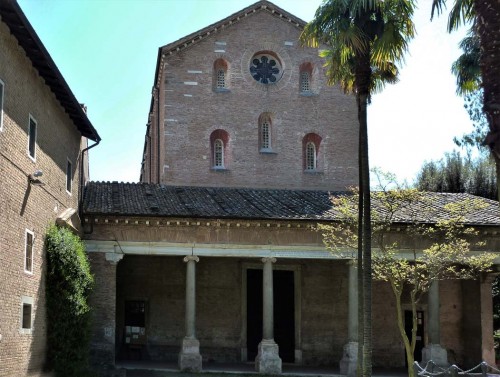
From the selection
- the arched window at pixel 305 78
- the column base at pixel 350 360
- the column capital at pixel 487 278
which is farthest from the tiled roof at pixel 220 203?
the arched window at pixel 305 78

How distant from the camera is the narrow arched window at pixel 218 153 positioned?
32.7m

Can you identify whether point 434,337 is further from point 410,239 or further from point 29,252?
point 29,252

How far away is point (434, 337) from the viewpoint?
26.5m

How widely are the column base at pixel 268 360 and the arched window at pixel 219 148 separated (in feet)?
31.0

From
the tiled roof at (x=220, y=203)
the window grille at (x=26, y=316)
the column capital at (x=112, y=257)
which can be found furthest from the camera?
the tiled roof at (x=220, y=203)

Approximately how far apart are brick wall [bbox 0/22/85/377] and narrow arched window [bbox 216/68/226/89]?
12626mm

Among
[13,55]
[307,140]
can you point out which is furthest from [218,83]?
[13,55]

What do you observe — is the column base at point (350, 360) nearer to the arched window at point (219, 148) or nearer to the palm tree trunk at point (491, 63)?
the arched window at point (219, 148)

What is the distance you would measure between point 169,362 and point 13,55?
14.7 meters

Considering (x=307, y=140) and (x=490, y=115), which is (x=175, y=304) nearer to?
(x=307, y=140)

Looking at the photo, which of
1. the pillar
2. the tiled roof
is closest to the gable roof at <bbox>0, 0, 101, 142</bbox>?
the tiled roof

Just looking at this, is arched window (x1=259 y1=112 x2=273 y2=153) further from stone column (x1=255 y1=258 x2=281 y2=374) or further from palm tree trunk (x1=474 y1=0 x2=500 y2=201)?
palm tree trunk (x1=474 y1=0 x2=500 y2=201)

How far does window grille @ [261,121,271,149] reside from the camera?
109 ft

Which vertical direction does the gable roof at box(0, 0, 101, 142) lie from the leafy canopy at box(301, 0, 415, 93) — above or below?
below
